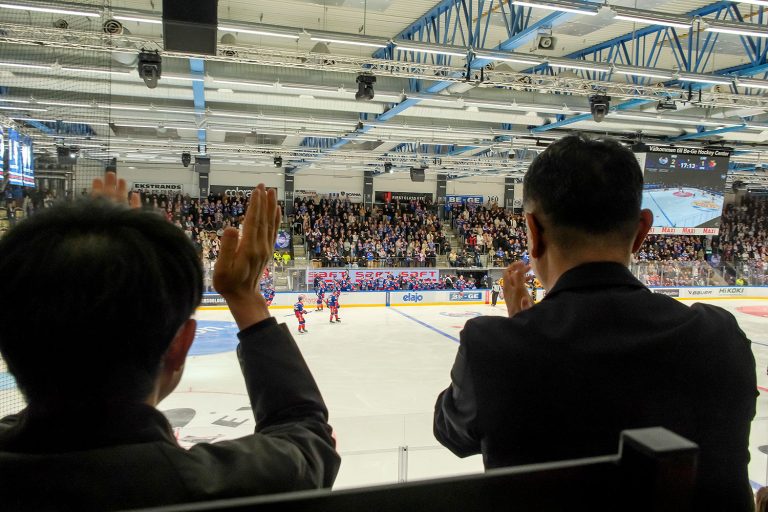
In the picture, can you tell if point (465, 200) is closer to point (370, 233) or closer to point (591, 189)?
point (370, 233)

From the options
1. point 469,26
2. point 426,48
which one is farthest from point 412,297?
point 469,26

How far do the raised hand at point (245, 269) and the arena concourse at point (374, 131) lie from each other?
37mm

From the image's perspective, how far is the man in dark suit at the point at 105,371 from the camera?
61 cm

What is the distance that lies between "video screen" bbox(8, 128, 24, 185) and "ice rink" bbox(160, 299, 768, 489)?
212cm

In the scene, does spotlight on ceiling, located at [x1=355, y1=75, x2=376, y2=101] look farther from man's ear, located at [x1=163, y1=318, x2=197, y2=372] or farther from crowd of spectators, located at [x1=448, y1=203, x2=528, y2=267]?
crowd of spectators, located at [x1=448, y1=203, x2=528, y2=267]

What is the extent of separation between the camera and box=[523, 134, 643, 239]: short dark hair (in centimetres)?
111

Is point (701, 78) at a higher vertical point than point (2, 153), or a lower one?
higher

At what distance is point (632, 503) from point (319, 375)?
974 cm

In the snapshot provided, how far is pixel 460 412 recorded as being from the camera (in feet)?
3.30

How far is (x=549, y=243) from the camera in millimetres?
1158

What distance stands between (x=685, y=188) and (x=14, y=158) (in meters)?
13.1

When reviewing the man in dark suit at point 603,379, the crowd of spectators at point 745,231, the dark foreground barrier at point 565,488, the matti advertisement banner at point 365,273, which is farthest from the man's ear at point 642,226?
the crowd of spectators at point 745,231

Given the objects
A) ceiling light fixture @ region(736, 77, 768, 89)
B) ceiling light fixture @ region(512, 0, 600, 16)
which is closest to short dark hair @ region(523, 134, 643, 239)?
ceiling light fixture @ region(512, 0, 600, 16)

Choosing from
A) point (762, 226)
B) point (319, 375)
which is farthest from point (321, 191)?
point (762, 226)
